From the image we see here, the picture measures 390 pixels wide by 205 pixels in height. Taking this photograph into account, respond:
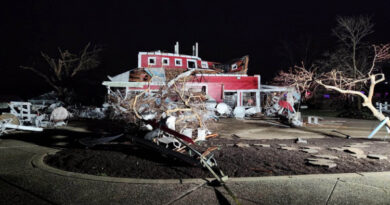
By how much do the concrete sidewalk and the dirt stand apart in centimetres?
40

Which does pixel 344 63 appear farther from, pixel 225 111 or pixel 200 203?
pixel 200 203

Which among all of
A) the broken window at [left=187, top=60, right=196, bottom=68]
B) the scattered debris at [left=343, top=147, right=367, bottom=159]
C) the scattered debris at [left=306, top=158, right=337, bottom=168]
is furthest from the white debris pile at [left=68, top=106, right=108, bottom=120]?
the scattered debris at [left=343, top=147, right=367, bottom=159]

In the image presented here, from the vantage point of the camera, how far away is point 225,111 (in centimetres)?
1706

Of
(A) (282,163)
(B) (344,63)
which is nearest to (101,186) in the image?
(A) (282,163)

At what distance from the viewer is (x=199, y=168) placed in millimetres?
4742

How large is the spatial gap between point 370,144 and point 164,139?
649 centimetres

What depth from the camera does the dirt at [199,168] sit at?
14.8 ft

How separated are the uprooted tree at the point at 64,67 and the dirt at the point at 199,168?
22.4 meters

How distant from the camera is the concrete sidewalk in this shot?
327 cm

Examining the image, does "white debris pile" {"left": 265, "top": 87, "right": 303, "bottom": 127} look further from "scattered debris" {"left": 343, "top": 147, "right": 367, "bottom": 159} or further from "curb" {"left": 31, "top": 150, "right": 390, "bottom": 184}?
"curb" {"left": 31, "top": 150, "right": 390, "bottom": 184}

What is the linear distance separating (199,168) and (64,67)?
2753 cm

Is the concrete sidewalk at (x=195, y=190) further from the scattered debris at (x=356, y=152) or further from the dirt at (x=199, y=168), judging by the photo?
the scattered debris at (x=356, y=152)

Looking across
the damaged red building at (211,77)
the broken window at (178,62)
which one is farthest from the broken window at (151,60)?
the broken window at (178,62)

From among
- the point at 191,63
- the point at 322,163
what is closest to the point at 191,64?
the point at 191,63
